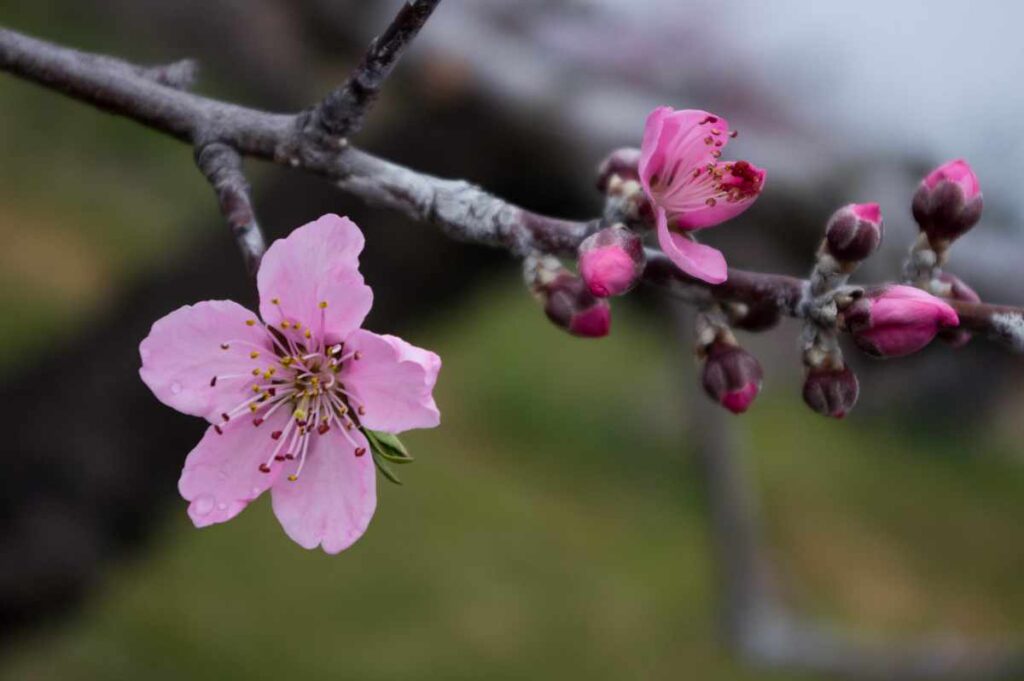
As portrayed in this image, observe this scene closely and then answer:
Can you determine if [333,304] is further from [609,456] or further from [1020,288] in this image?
[609,456]

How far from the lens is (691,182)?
931mm

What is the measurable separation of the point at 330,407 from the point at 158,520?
2.01m

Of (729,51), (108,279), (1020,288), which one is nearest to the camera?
(1020,288)

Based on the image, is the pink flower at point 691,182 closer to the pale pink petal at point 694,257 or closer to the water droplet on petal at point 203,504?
the pale pink petal at point 694,257

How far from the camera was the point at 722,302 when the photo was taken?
0.91 m

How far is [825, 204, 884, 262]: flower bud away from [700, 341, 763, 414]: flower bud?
Answer: 11cm

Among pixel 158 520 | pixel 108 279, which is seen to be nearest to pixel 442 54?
pixel 158 520

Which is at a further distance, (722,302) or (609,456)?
(609,456)

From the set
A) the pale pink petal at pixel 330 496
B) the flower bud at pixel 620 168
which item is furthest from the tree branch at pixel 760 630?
the pale pink petal at pixel 330 496

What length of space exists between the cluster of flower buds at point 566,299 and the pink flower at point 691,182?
0.27ft

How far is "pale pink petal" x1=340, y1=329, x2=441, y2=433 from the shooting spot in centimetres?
83

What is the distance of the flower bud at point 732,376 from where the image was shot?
2.94ft

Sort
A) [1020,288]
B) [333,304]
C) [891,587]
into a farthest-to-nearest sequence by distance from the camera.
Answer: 1. [891,587]
2. [1020,288]
3. [333,304]

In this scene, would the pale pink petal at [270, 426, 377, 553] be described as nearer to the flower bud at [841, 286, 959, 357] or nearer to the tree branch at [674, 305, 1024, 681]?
the flower bud at [841, 286, 959, 357]
